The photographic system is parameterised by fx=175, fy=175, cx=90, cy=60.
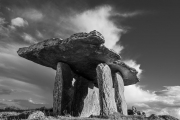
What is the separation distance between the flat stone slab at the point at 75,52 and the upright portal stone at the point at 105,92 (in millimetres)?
1108

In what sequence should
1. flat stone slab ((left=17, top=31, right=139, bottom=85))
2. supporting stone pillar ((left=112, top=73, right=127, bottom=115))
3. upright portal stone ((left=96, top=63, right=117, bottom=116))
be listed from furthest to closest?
1. supporting stone pillar ((left=112, top=73, right=127, bottom=115))
2. upright portal stone ((left=96, top=63, right=117, bottom=116))
3. flat stone slab ((left=17, top=31, right=139, bottom=85))

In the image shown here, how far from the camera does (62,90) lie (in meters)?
14.2

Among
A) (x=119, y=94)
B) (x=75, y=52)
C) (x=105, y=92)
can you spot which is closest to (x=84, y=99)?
(x=119, y=94)

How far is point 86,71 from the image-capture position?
17.0 m

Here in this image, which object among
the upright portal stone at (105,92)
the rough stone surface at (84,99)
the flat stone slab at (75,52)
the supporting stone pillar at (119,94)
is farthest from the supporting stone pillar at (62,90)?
the supporting stone pillar at (119,94)

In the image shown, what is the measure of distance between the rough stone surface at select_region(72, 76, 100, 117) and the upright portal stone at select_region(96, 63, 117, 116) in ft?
14.4

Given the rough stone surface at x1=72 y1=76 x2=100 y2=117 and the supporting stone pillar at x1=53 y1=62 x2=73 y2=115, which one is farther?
the rough stone surface at x1=72 y1=76 x2=100 y2=117

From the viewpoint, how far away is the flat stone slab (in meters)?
12.0

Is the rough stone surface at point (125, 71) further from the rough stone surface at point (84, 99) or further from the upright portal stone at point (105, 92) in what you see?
the rough stone surface at point (84, 99)

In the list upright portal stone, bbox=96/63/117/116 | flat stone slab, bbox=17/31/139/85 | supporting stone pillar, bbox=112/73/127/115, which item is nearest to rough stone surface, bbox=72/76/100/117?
flat stone slab, bbox=17/31/139/85

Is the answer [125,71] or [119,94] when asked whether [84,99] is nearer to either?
[119,94]

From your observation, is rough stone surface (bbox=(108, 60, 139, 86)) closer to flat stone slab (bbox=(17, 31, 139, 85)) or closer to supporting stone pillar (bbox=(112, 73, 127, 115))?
supporting stone pillar (bbox=(112, 73, 127, 115))

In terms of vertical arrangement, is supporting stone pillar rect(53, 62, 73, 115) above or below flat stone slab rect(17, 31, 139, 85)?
below

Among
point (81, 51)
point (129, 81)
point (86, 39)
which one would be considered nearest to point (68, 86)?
point (81, 51)
